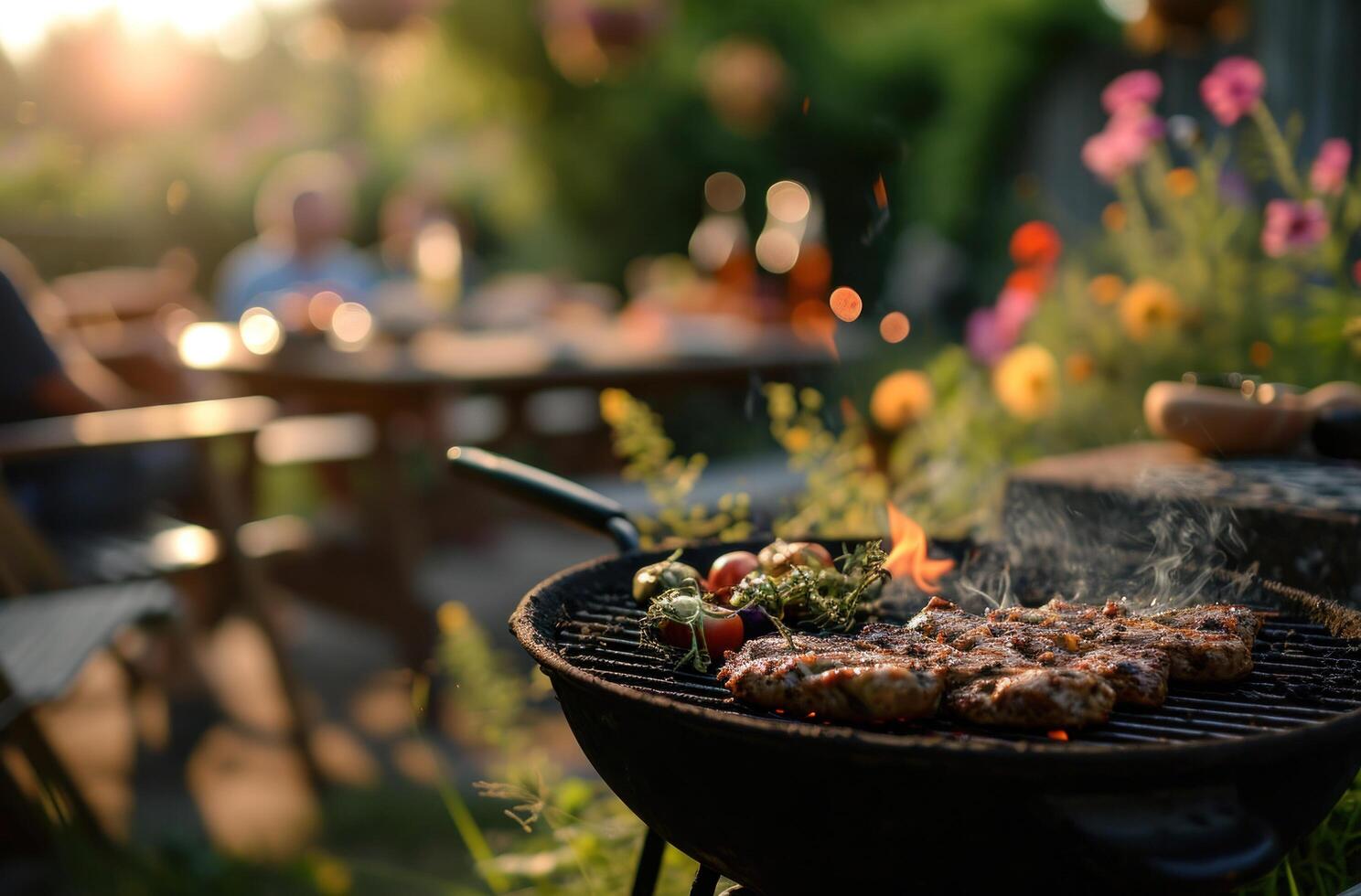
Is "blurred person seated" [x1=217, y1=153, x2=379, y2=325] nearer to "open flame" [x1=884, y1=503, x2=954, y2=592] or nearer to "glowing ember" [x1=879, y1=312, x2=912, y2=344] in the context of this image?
"glowing ember" [x1=879, y1=312, x2=912, y2=344]

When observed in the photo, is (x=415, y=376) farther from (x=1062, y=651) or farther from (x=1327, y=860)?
(x=1327, y=860)

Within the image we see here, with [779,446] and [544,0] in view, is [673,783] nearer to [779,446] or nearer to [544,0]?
[779,446]

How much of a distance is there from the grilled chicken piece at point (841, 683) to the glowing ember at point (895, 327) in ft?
21.0

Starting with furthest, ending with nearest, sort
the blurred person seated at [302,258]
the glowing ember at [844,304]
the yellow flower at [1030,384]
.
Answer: the blurred person seated at [302,258]
the glowing ember at [844,304]
the yellow flower at [1030,384]

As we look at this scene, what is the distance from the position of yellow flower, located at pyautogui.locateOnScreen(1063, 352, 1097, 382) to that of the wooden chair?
297 centimetres

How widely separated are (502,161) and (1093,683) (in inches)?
434

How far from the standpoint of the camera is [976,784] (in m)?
1.10

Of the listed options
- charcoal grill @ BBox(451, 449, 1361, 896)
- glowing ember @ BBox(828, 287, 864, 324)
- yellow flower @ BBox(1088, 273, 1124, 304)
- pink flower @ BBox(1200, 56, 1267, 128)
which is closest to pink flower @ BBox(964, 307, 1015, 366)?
yellow flower @ BBox(1088, 273, 1124, 304)

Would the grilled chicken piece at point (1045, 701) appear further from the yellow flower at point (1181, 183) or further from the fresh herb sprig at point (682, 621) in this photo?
the yellow flower at point (1181, 183)

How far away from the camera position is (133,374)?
18.7 feet

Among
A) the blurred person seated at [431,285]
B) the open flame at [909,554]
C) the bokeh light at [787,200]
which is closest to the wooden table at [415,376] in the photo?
the blurred person seated at [431,285]

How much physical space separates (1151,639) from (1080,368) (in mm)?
2533

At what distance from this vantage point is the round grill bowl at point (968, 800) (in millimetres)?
1076

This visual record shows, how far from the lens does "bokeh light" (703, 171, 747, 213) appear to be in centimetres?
992
